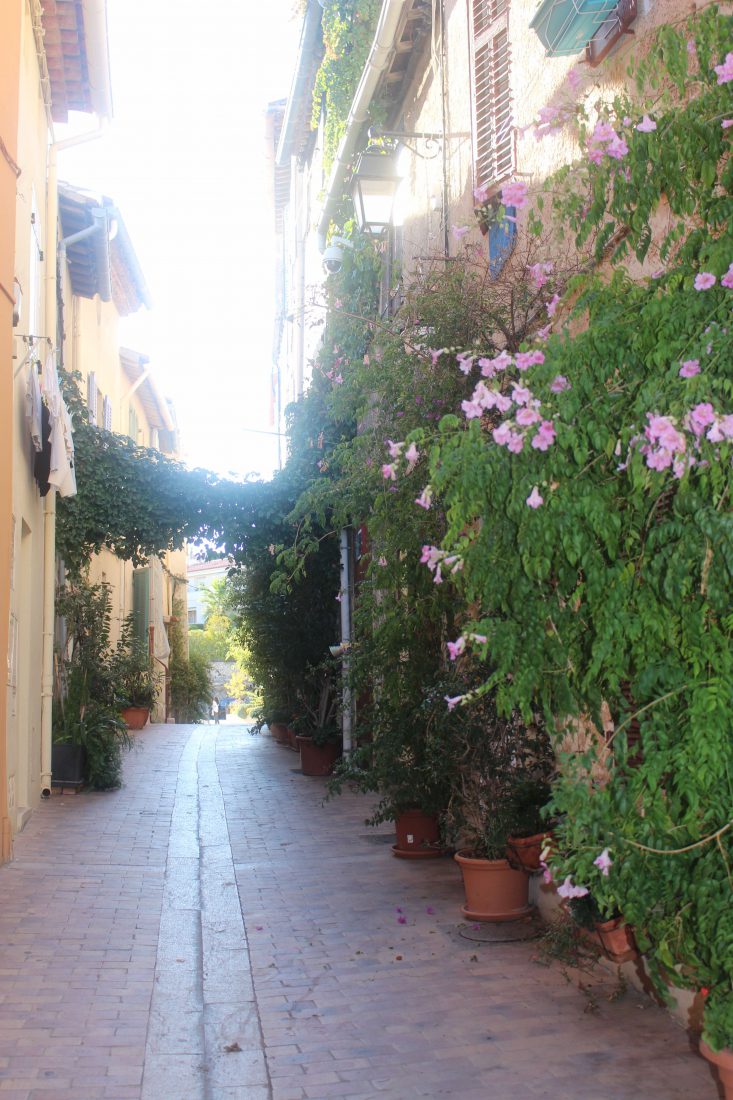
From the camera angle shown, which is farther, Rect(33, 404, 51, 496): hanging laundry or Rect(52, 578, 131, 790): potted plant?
Rect(52, 578, 131, 790): potted plant

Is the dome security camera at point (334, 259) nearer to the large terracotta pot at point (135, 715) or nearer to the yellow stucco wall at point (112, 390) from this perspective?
the yellow stucco wall at point (112, 390)

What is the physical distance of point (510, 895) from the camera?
20.6ft

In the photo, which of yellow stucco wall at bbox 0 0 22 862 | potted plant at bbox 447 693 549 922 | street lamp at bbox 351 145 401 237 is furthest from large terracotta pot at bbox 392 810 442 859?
street lamp at bbox 351 145 401 237

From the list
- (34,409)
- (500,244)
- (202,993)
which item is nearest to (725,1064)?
(202,993)

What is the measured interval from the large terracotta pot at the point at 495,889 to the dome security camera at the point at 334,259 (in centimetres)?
755

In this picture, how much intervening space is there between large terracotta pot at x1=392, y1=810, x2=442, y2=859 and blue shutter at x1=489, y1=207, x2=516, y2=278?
154 inches

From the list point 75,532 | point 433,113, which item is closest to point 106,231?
point 75,532

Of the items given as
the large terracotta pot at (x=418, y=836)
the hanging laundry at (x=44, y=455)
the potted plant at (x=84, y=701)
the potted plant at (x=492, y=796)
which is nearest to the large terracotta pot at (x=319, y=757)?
the potted plant at (x=84, y=701)

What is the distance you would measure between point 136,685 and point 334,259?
9624 mm

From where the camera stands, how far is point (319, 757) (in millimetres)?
13469

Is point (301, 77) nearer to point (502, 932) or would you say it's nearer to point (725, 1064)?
point (502, 932)

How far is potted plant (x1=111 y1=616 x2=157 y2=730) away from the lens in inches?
688

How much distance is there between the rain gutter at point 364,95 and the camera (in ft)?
31.6

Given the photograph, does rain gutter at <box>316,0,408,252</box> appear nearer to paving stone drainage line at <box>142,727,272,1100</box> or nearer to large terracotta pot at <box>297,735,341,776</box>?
large terracotta pot at <box>297,735,341,776</box>
